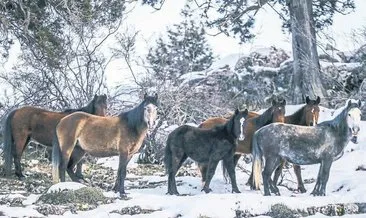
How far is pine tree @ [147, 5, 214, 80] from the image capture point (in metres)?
19.7

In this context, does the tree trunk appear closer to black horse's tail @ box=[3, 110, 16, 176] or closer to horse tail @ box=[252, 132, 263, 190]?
horse tail @ box=[252, 132, 263, 190]

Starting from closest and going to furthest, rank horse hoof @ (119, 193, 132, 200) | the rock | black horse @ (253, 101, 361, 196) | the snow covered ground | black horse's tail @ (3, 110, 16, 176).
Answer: the snow covered ground, the rock, horse hoof @ (119, 193, 132, 200), black horse @ (253, 101, 361, 196), black horse's tail @ (3, 110, 16, 176)

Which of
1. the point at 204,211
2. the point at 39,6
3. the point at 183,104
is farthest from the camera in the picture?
the point at 183,104

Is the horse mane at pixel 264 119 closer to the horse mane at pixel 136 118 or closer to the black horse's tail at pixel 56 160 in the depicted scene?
the horse mane at pixel 136 118

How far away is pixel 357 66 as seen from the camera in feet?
61.0

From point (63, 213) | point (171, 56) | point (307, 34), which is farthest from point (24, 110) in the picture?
point (171, 56)

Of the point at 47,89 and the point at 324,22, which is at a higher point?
the point at 324,22

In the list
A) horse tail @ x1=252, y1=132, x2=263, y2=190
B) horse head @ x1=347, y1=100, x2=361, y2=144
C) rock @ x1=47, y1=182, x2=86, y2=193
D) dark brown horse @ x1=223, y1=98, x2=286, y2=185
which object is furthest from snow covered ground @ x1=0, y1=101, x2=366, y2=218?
horse head @ x1=347, y1=100, x2=361, y2=144

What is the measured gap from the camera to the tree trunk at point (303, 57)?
18469 millimetres

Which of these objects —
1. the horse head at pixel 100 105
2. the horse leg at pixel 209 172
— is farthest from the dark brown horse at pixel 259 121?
the horse head at pixel 100 105

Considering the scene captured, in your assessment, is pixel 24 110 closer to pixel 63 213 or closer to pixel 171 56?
pixel 63 213

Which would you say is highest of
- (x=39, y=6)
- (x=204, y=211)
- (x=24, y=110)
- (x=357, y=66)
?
(x=39, y=6)

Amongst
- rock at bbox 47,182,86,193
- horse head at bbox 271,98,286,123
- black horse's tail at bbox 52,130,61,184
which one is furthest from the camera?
horse head at bbox 271,98,286,123

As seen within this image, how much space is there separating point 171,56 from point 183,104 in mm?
6708
